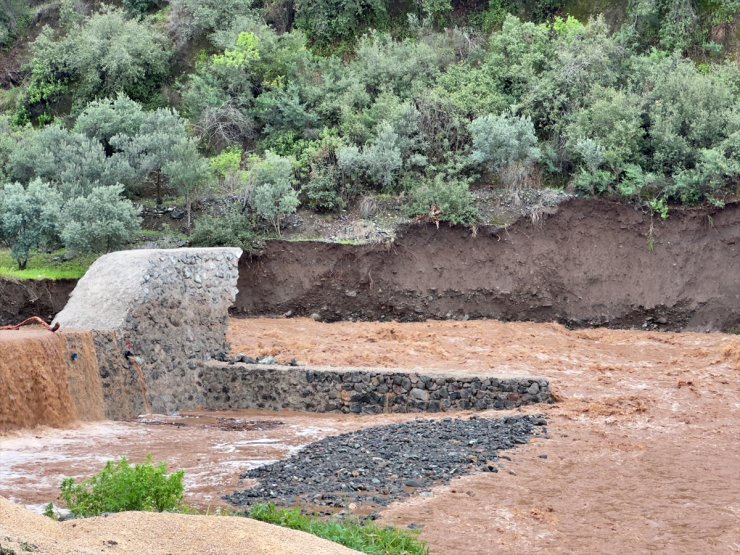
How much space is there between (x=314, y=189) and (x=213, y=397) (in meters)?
8.43

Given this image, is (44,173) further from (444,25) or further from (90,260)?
(444,25)

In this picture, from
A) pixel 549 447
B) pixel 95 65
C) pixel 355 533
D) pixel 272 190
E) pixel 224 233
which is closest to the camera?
pixel 355 533

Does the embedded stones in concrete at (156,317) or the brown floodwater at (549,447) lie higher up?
the embedded stones in concrete at (156,317)

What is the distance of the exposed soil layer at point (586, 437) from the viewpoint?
8.30 metres

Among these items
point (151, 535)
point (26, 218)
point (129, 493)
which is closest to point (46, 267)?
point (26, 218)

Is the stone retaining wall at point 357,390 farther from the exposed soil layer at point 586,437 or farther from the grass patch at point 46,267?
the grass patch at point 46,267

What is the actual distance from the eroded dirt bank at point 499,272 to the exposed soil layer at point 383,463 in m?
8.79

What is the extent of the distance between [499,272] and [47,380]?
11461 mm

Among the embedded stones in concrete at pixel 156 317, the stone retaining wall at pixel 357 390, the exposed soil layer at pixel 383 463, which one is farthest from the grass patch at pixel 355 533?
the embedded stones in concrete at pixel 156 317

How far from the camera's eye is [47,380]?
41.1 feet

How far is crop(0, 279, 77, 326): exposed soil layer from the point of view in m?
18.3

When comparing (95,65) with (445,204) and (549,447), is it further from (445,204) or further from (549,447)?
(549,447)

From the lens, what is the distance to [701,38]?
2503cm

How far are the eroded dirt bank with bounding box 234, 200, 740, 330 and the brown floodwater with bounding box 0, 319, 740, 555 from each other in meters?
2.04
